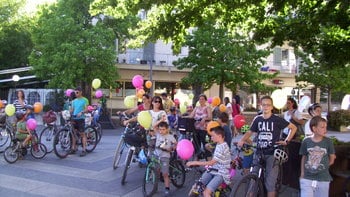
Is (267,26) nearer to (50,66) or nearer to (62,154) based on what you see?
(62,154)

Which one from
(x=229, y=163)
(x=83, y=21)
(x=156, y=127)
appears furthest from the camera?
(x=83, y=21)

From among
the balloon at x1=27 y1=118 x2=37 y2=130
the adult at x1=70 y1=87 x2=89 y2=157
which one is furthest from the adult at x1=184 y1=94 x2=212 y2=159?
the balloon at x1=27 y1=118 x2=37 y2=130

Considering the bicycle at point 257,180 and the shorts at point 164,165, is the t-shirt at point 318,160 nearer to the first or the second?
the bicycle at point 257,180

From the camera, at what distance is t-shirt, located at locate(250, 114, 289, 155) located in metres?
5.73

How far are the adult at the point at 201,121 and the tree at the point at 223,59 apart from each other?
14215 mm

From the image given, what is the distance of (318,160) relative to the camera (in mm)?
5273

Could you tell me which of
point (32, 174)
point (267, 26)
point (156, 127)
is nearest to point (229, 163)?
point (156, 127)

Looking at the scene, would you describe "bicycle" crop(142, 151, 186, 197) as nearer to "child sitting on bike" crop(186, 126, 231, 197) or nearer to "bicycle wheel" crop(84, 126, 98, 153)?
"child sitting on bike" crop(186, 126, 231, 197)

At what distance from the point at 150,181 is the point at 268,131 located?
221cm

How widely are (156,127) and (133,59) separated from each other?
2200 cm

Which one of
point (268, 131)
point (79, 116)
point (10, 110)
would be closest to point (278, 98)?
point (268, 131)

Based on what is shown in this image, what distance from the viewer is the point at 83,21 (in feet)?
73.7

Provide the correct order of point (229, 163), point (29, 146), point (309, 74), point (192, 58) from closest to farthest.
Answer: point (229, 163) → point (29, 146) → point (192, 58) → point (309, 74)

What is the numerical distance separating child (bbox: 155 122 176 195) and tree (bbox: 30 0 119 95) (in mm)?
14582
